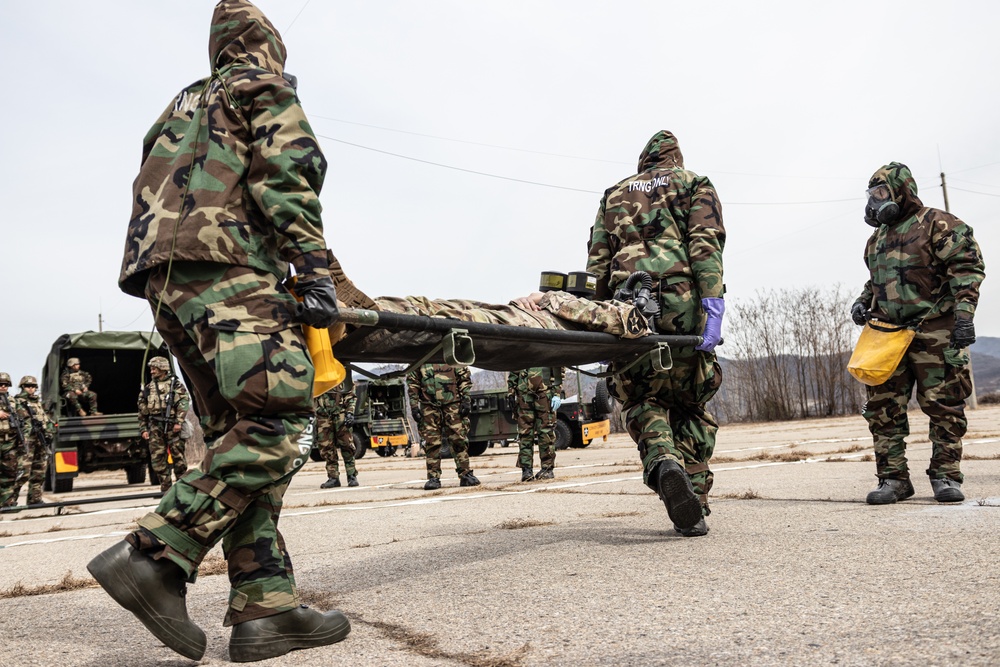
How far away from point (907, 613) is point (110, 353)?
56.8 feet

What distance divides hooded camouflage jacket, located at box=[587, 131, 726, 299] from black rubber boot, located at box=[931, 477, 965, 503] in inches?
80.5

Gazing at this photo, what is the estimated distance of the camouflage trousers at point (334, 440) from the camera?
37.2 ft

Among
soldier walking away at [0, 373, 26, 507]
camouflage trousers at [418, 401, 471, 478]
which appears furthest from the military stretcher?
soldier walking away at [0, 373, 26, 507]

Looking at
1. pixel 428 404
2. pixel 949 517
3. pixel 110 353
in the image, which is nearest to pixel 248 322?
pixel 949 517

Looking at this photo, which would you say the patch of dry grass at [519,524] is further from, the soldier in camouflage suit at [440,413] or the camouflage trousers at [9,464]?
the camouflage trousers at [9,464]

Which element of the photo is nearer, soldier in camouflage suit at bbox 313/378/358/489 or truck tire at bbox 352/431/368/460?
soldier in camouflage suit at bbox 313/378/358/489

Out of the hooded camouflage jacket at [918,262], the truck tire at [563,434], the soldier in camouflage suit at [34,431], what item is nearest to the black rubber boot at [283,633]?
the hooded camouflage jacket at [918,262]

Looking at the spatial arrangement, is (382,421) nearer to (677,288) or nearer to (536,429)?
(536,429)

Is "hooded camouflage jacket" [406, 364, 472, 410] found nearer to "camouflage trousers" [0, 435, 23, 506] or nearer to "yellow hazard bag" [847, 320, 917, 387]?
"yellow hazard bag" [847, 320, 917, 387]

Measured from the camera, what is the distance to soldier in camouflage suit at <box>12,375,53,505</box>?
1302 cm

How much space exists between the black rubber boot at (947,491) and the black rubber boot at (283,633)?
4.05m

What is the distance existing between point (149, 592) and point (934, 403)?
4.97 m

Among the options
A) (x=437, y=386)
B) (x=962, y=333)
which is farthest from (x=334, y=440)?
(x=962, y=333)

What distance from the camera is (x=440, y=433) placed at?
997 centimetres
